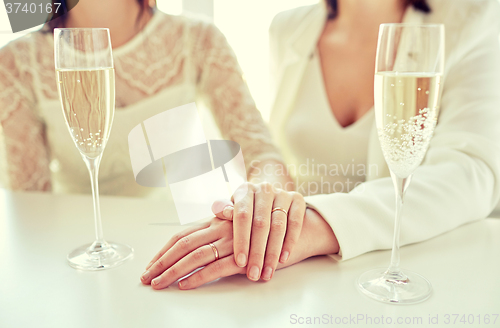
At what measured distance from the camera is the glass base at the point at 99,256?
59 cm

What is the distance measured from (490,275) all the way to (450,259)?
0.20ft

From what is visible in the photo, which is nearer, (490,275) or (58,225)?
(490,275)

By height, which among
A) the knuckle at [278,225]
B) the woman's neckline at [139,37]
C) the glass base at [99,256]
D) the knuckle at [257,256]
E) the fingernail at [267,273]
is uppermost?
the woman's neckline at [139,37]

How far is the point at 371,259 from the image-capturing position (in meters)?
0.62

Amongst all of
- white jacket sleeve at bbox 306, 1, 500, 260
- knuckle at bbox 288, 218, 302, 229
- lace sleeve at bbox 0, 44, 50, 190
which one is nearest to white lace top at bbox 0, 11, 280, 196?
lace sleeve at bbox 0, 44, 50, 190

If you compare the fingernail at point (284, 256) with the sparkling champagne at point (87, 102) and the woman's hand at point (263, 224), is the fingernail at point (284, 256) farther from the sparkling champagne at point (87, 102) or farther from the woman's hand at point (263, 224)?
the sparkling champagne at point (87, 102)

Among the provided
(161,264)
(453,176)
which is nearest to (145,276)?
(161,264)

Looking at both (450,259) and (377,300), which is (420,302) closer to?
(377,300)

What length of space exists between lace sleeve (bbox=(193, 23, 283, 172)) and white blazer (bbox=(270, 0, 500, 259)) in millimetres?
271

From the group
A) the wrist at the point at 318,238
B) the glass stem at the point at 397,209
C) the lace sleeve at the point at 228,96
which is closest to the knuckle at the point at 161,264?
the wrist at the point at 318,238

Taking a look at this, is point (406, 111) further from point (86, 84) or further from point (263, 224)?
point (86, 84)

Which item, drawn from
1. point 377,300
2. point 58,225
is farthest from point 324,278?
point 58,225

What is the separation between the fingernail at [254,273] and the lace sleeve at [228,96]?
2.07 feet

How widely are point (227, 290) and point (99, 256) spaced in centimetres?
22
